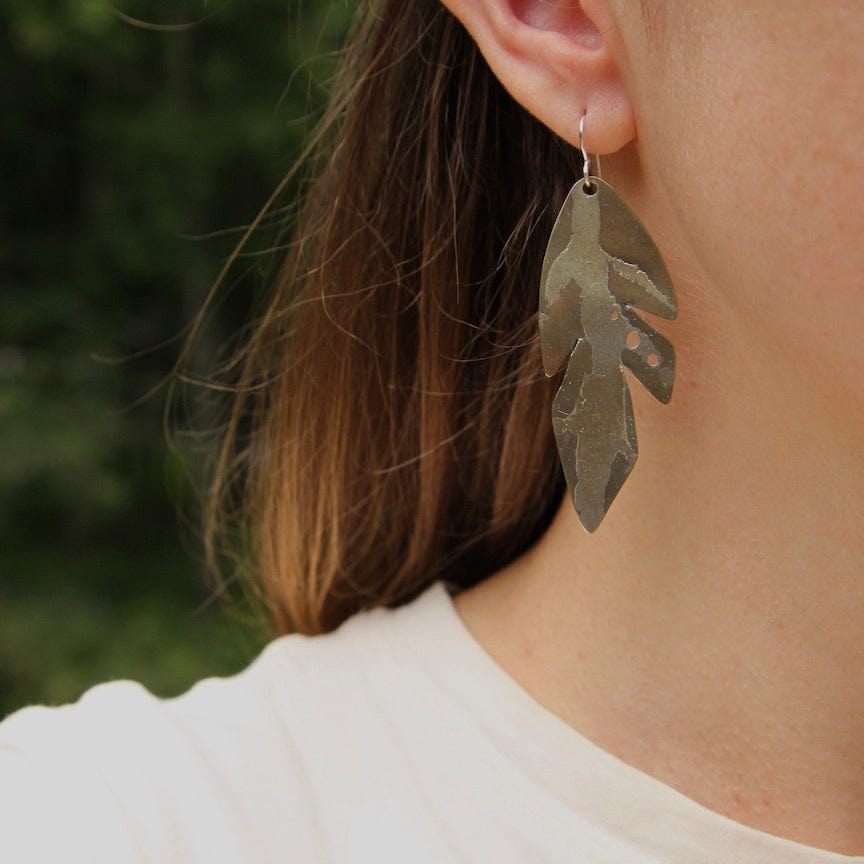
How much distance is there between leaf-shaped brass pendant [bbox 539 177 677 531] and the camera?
1.01 meters

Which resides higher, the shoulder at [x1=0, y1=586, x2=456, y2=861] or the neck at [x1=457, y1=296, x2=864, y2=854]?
the neck at [x1=457, y1=296, x2=864, y2=854]

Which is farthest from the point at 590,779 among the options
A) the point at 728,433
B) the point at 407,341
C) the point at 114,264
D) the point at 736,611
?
the point at 114,264

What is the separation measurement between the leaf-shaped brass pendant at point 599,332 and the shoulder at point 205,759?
1.13ft

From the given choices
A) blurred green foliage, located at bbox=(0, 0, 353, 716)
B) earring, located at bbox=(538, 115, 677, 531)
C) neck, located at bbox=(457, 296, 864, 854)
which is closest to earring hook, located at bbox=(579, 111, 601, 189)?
earring, located at bbox=(538, 115, 677, 531)

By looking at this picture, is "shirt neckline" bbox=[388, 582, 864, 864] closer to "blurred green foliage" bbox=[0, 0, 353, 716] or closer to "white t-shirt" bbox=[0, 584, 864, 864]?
"white t-shirt" bbox=[0, 584, 864, 864]

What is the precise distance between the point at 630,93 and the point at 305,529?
749 mm

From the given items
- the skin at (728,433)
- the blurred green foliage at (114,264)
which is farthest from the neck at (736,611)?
the blurred green foliage at (114,264)

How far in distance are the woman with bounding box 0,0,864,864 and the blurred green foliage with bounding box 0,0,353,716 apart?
4329mm

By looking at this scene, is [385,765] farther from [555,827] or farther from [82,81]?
[82,81]

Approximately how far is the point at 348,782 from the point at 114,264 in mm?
5679

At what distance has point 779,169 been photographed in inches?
35.3

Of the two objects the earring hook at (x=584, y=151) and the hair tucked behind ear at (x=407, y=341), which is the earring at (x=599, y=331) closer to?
the earring hook at (x=584, y=151)

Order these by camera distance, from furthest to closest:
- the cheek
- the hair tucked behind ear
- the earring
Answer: the hair tucked behind ear
the earring
the cheek

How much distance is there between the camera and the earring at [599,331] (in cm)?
101
